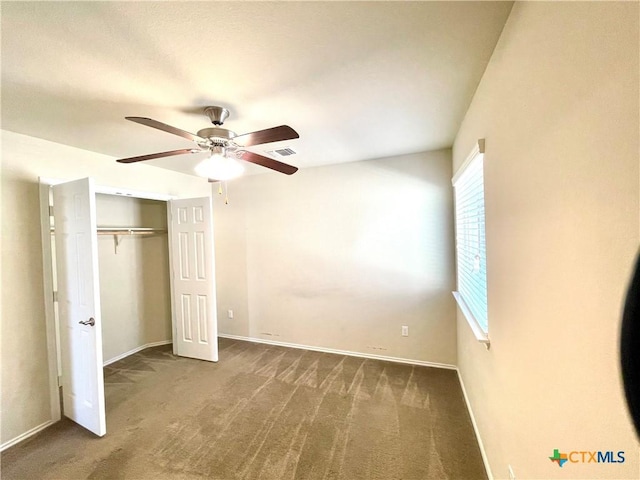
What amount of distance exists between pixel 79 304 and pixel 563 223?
3.20 m

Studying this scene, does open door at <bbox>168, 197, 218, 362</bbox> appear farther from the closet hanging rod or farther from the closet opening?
the closet hanging rod

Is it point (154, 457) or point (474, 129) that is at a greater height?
point (474, 129)

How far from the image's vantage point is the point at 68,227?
2.21 m

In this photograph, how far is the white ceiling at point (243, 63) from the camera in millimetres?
1051

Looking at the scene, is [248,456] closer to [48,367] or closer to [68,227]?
[48,367]

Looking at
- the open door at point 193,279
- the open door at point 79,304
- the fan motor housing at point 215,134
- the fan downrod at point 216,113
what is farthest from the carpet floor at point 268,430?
the fan downrod at point 216,113

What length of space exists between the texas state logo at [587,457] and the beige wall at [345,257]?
229 centimetres

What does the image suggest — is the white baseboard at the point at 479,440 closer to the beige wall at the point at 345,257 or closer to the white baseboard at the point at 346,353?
the white baseboard at the point at 346,353

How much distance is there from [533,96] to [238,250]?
3.78 meters

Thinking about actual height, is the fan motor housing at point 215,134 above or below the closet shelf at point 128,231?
above

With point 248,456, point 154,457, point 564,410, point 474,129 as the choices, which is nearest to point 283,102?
A: point 474,129

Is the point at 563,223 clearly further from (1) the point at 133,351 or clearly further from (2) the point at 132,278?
(1) the point at 133,351

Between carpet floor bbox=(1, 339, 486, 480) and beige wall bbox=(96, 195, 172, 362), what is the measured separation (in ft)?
2.00

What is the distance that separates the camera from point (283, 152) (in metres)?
2.83
